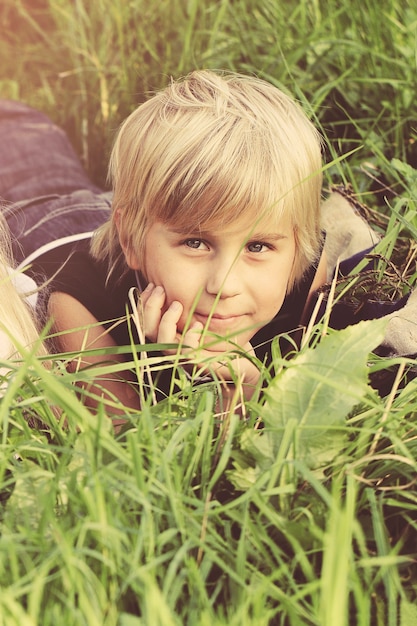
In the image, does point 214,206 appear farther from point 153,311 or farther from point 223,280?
point 153,311

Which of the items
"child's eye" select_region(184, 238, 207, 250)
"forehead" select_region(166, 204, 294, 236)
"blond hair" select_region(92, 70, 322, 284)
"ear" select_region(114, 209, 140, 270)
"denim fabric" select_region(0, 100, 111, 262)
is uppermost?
"blond hair" select_region(92, 70, 322, 284)

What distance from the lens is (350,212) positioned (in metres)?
1.88

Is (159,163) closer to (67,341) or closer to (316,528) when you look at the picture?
(67,341)

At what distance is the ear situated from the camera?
1.66 metres

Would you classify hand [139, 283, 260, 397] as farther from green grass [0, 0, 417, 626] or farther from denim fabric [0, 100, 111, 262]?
denim fabric [0, 100, 111, 262]

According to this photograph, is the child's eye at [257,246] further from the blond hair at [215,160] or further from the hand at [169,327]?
the hand at [169,327]

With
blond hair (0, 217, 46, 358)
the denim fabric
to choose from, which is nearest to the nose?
blond hair (0, 217, 46, 358)

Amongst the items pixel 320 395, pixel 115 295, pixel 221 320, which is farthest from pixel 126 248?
pixel 320 395

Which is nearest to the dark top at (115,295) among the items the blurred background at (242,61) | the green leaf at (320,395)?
the blurred background at (242,61)

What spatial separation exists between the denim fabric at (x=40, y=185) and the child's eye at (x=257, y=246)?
913 millimetres

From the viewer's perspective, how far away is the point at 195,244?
1515 mm

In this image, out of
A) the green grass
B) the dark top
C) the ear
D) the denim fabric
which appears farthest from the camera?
the denim fabric

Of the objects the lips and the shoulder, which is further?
the shoulder

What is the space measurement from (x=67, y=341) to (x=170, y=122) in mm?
540
